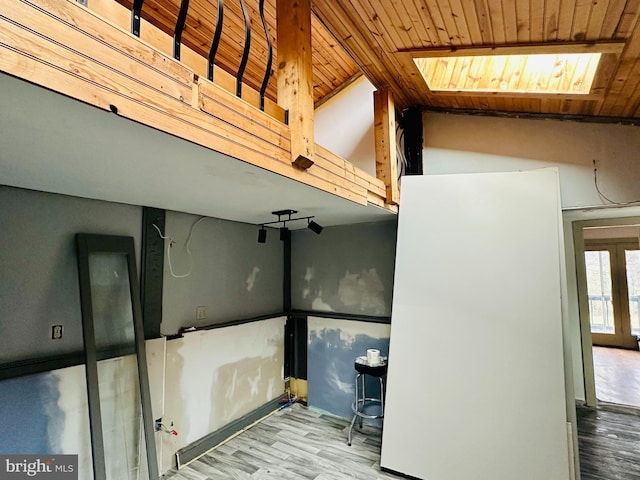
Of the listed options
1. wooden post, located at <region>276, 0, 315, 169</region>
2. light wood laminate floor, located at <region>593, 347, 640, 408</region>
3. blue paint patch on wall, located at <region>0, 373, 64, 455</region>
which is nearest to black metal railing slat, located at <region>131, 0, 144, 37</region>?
wooden post, located at <region>276, 0, 315, 169</region>

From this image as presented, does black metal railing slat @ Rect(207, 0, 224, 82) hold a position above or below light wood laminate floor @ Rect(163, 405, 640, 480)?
above

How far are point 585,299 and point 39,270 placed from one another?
5649 millimetres

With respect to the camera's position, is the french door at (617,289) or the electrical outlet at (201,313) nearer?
the electrical outlet at (201,313)

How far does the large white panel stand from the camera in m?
2.28

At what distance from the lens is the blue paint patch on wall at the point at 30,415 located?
6.31 ft

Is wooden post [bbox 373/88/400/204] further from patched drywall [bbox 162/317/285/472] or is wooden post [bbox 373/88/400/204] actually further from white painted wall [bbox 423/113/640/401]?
patched drywall [bbox 162/317/285/472]

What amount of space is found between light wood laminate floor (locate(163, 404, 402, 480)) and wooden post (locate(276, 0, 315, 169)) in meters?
2.46

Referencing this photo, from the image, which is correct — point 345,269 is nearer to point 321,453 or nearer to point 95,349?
point 321,453


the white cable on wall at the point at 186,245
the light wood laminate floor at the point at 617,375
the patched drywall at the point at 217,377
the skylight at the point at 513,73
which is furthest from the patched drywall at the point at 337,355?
the light wood laminate floor at the point at 617,375

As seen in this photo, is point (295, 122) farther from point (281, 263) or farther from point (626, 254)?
point (626, 254)

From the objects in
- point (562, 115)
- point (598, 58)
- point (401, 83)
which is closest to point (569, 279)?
point (562, 115)

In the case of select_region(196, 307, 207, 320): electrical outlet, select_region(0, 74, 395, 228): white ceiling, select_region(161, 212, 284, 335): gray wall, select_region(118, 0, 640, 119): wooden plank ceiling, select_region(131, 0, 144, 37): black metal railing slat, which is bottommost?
select_region(196, 307, 207, 320): electrical outlet

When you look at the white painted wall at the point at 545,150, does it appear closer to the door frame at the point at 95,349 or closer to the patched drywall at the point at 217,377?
the patched drywall at the point at 217,377
